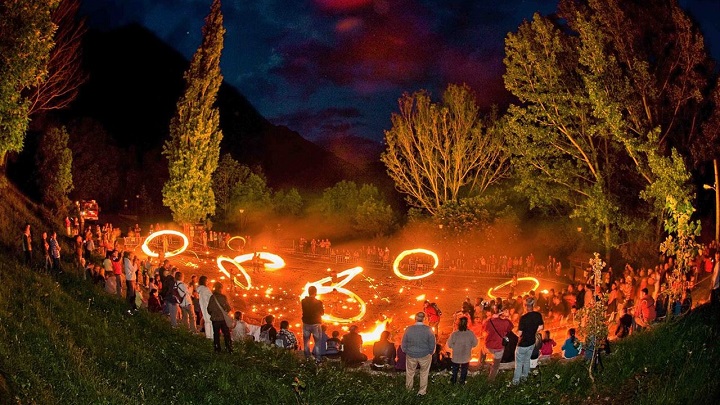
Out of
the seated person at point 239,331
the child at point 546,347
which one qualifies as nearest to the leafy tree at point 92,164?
the seated person at point 239,331

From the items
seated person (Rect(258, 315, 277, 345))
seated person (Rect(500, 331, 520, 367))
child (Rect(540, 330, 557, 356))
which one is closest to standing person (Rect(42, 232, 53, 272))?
seated person (Rect(258, 315, 277, 345))

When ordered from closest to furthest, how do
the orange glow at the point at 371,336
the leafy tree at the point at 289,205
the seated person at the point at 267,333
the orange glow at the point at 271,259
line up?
the seated person at the point at 267,333 → the orange glow at the point at 371,336 → the orange glow at the point at 271,259 → the leafy tree at the point at 289,205

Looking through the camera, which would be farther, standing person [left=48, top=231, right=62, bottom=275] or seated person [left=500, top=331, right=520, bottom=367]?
standing person [left=48, top=231, right=62, bottom=275]

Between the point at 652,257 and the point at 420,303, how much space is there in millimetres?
11794

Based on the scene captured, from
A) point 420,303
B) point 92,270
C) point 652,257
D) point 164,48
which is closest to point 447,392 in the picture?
point 92,270

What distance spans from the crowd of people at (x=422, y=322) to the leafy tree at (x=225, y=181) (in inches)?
1165

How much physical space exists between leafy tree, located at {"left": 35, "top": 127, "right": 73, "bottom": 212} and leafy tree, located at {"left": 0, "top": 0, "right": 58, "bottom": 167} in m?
20.5

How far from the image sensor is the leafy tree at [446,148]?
131 ft

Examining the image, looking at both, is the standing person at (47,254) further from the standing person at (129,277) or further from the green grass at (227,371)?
the green grass at (227,371)

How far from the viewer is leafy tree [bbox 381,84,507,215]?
3991 centimetres

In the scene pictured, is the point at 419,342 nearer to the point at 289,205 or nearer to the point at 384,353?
the point at 384,353

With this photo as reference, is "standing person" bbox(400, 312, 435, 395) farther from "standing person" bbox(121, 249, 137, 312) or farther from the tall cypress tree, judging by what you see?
the tall cypress tree

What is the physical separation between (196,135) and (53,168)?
10860 mm

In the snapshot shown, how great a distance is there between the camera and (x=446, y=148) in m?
40.1
